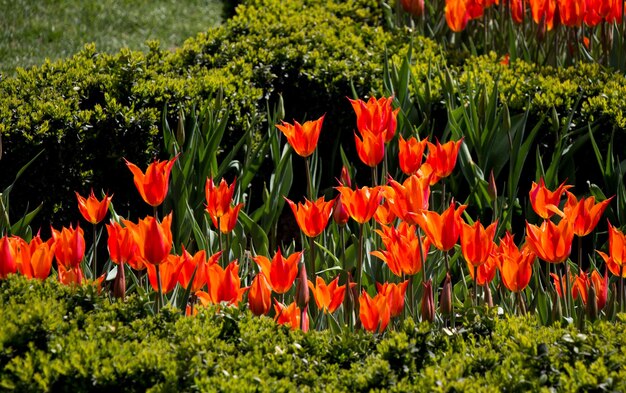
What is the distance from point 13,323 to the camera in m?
2.78

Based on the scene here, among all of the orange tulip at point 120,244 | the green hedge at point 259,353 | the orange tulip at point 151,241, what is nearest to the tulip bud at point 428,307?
the green hedge at point 259,353

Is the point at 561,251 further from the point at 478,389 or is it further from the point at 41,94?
the point at 41,94

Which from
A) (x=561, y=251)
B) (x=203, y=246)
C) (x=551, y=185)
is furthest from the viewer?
(x=551, y=185)

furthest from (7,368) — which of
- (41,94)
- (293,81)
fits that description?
(293,81)

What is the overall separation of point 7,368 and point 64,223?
2.35 metres

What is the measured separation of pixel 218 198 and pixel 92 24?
5480 mm

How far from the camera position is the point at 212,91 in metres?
5.02

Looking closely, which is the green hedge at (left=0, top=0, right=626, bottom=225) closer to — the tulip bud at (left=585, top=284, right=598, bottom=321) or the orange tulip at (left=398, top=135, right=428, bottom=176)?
the orange tulip at (left=398, top=135, right=428, bottom=176)

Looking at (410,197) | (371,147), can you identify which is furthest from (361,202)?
(371,147)

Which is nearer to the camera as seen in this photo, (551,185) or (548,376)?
(548,376)

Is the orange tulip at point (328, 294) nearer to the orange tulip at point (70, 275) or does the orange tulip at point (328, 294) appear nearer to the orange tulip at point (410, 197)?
the orange tulip at point (410, 197)

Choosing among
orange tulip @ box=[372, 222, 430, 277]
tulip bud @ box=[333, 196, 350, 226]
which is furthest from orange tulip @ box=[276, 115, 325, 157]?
orange tulip @ box=[372, 222, 430, 277]

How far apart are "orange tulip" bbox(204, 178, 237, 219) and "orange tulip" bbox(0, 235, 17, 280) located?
716mm

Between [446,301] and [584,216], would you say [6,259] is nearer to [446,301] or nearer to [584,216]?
[446,301]
